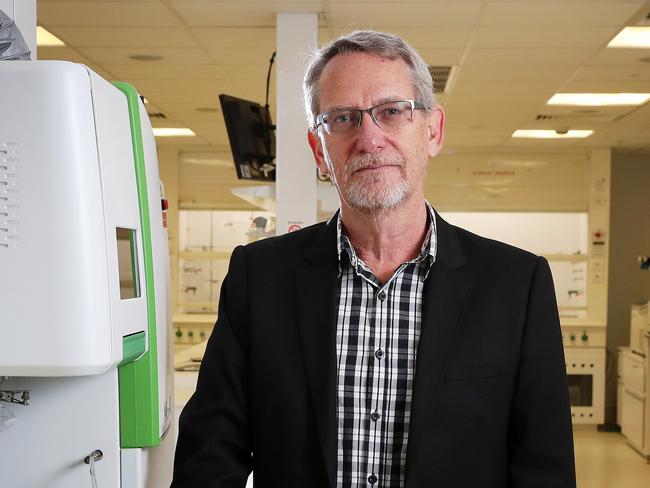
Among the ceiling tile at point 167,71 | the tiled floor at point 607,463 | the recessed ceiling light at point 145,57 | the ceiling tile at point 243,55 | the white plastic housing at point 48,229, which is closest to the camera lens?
the white plastic housing at point 48,229

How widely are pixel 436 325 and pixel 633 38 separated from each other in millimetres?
3403

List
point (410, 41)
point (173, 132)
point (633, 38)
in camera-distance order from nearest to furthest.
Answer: point (633, 38) → point (410, 41) → point (173, 132)

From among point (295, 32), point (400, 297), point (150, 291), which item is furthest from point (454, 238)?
point (295, 32)

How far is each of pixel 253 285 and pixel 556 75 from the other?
4.14m

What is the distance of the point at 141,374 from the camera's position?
148 centimetres

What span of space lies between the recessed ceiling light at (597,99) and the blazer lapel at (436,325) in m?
4.71

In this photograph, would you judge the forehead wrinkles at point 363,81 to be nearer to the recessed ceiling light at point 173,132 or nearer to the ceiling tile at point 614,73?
the ceiling tile at point 614,73

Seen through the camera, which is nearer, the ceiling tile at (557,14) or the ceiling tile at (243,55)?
the ceiling tile at (557,14)

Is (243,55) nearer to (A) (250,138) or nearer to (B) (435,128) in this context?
(A) (250,138)

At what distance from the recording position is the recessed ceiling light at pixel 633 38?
405cm

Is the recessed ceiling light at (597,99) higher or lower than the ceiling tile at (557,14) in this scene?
lower

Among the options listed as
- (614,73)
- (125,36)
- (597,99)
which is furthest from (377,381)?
(597,99)

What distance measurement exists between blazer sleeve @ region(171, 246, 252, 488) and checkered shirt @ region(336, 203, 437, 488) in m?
0.18

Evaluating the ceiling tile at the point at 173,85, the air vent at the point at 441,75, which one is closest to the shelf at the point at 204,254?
the ceiling tile at the point at 173,85
